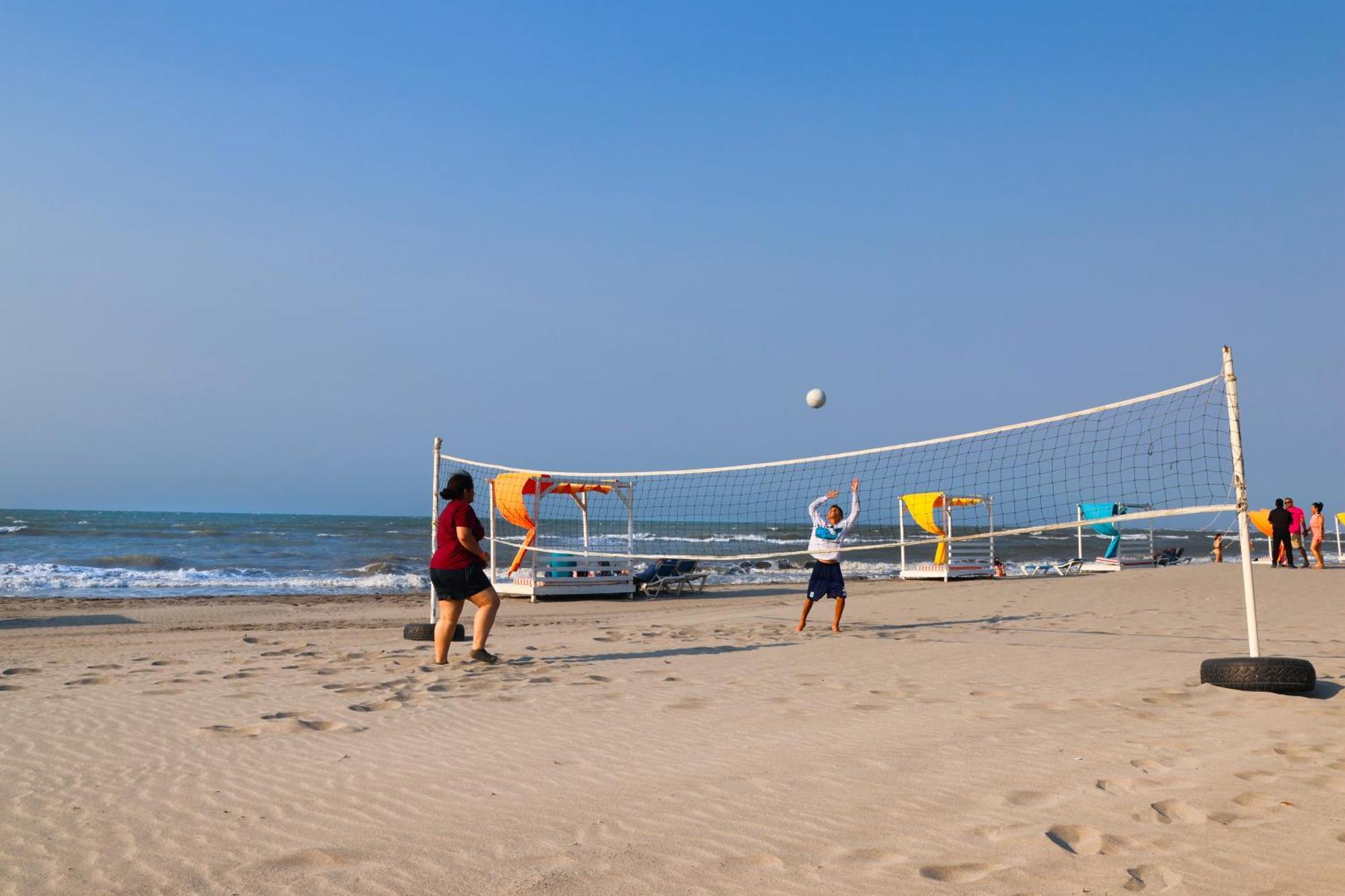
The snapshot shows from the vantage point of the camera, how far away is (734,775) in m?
4.05

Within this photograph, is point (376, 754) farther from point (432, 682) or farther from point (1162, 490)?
point (1162, 490)

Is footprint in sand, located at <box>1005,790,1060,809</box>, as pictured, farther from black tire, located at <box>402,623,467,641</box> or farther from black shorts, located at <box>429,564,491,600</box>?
black tire, located at <box>402,623,467,641</box>

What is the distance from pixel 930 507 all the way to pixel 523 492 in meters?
10.3

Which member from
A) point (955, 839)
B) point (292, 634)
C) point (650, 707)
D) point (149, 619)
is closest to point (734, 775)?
point (955, 839)

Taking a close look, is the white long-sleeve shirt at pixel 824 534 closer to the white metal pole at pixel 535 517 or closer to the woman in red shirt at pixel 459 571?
the woman in red shirt at pixel 459 571

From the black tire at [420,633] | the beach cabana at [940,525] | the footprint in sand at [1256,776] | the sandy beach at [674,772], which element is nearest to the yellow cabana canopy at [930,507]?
the beach cabana at [940,525]

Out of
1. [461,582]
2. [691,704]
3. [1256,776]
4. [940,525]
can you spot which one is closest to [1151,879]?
[1256,776]

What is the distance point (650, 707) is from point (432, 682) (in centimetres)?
170

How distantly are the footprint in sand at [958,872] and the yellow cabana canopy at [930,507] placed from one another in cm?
1873

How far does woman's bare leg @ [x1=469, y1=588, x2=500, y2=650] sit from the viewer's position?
23.7ft

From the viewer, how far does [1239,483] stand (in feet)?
20.0

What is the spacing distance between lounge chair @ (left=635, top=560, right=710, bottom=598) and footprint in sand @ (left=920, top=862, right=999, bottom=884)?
15206 mm

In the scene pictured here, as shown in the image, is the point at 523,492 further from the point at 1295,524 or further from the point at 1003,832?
the point at 1295,524

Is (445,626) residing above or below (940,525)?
below
